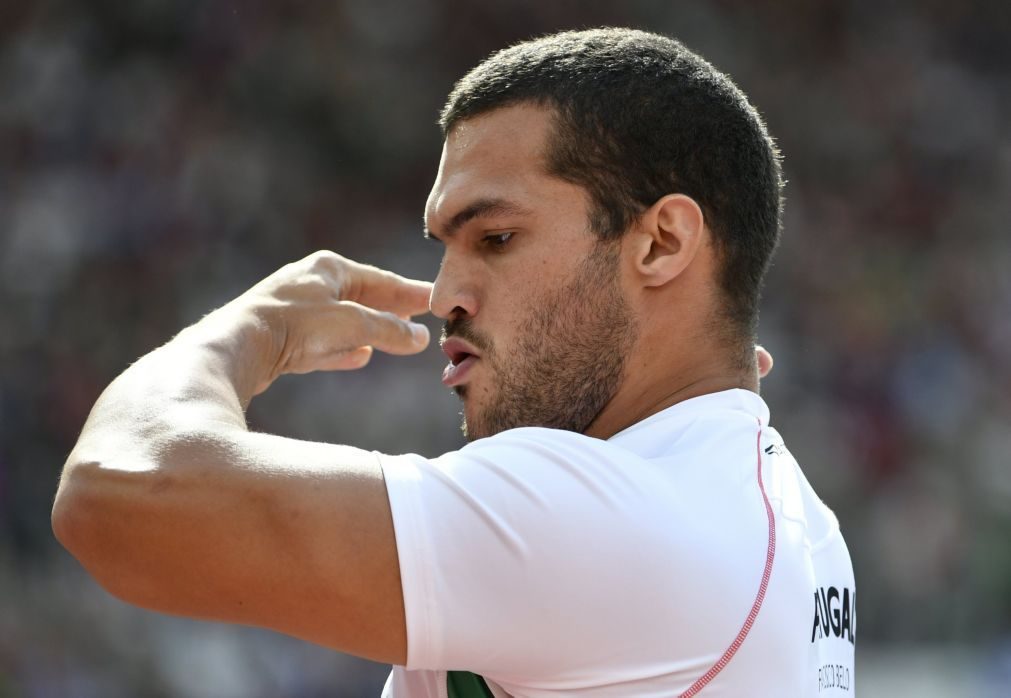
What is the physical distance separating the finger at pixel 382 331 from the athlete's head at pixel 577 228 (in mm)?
163

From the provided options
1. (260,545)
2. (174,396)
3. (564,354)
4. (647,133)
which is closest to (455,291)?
(564,354)

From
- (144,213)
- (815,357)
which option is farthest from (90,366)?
(815,357)

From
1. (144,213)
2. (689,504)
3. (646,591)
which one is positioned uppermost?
(144,213)

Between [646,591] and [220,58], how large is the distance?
892 centimetres

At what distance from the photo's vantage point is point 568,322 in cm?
216

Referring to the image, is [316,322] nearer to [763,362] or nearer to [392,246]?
[763,362]

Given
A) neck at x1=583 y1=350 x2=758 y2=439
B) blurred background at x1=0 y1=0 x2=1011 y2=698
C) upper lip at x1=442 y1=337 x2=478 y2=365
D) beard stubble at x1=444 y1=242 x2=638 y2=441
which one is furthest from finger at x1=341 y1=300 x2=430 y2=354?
blurred background at x1=0 y1=0 x2=1011 y2=698

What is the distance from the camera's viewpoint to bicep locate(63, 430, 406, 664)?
1.66 meters

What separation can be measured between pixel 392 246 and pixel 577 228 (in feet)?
24.8

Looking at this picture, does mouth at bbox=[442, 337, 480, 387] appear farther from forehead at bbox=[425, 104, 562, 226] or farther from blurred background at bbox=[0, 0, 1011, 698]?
blurred background at bbox=[0, 0, 1011, 698]

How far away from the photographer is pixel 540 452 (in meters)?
1.81

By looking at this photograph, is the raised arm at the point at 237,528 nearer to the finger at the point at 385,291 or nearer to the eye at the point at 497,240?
the eye at the point at 497,240

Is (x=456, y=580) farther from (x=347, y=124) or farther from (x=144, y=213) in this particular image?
(x=347, y=124)

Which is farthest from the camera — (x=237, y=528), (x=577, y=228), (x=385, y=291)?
(x=385, y=291)
